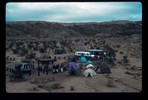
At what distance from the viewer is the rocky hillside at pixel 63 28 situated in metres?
40.8

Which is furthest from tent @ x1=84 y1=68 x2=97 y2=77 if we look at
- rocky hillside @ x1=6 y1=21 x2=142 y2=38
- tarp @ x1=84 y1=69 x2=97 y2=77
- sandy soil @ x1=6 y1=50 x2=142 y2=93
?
rocky hillside @ x1=6 y1=21 x2=142 y2=38

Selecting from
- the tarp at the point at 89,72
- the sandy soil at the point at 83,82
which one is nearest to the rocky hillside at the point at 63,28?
the tarp at the point at 89,72

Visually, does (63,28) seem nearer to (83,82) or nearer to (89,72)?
(89,72)

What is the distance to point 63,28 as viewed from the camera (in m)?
46.8

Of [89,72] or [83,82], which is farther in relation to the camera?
[89,72]

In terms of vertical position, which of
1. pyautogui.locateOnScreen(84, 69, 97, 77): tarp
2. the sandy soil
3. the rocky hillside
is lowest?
the sandy soil

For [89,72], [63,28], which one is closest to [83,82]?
[89,72]

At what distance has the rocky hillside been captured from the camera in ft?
134

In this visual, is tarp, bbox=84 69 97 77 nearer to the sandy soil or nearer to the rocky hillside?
the sandy soil

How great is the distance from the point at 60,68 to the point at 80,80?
2716mm

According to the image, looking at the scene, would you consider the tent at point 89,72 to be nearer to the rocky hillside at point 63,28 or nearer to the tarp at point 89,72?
the tarp at point 89,72

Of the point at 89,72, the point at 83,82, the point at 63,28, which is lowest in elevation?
the point at 83,82
